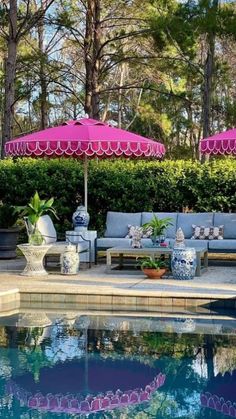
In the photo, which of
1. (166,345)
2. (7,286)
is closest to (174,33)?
(7,286)

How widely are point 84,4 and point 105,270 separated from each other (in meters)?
9.84

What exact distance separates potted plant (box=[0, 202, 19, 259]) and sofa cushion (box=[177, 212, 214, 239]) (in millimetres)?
2837

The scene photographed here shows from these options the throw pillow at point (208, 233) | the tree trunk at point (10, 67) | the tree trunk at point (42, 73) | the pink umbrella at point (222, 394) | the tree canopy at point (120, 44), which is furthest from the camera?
the tree trunk at point (42, 73)

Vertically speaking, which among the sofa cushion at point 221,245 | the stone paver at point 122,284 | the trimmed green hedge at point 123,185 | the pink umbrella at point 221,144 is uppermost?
the pink umbrella at point 221,144

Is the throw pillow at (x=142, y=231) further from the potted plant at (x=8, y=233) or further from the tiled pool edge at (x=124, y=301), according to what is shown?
the tiled pool edge at (x=124, y=301)

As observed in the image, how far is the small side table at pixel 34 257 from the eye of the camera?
938 cm

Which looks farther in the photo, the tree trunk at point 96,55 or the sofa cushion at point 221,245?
the tree trunk at point 96,55

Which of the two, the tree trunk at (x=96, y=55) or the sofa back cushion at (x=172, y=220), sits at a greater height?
the tree trunk at (x=96, y=55)

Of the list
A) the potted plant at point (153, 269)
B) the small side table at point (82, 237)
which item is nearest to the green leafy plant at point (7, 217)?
the small side table at point (82, 237)

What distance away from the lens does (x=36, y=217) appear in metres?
9.73

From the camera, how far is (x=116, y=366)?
558 centimetres

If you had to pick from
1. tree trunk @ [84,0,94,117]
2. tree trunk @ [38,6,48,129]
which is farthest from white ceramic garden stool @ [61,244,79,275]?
tree trunk @ [38,6,48,129]

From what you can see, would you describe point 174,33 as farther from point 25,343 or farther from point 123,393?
point 123,393

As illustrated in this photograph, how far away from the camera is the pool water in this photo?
15.3ft
